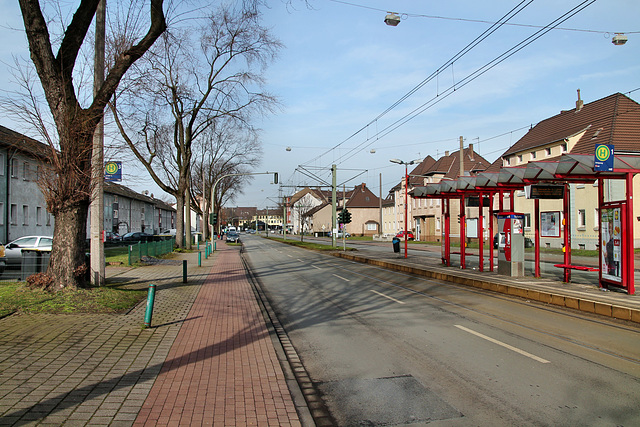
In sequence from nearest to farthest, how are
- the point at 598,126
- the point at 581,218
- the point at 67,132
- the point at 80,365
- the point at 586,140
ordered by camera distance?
1. the point at 80,365
2. the point at 67,132
3. the point at 586,140
4. the point at 598,126
5. the point at 581,218

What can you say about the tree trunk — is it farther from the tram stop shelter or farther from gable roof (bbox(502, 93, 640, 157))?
gable roof (bbox(502, 93, 640, 157))

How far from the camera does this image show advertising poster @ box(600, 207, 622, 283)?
11.4m

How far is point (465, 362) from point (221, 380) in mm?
3204

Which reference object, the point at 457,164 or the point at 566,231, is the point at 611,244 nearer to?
the point at 566,231

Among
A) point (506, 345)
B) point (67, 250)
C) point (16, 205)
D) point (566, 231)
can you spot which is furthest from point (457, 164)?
point (67, 250)

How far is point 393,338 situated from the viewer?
303 inches

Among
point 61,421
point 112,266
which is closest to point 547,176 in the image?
point 61,421

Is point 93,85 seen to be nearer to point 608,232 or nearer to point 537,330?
point 537,330

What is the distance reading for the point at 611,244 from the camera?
1170cm

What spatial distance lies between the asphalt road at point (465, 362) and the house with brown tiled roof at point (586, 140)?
68.9 ft

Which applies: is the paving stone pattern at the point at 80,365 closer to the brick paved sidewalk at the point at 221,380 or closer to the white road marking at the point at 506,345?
the brick paved sidewalk at the point at 221,380

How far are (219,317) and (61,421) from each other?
5.34 meters

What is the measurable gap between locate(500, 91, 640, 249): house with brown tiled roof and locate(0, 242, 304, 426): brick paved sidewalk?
82.2ft

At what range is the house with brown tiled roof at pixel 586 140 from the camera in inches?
1216
